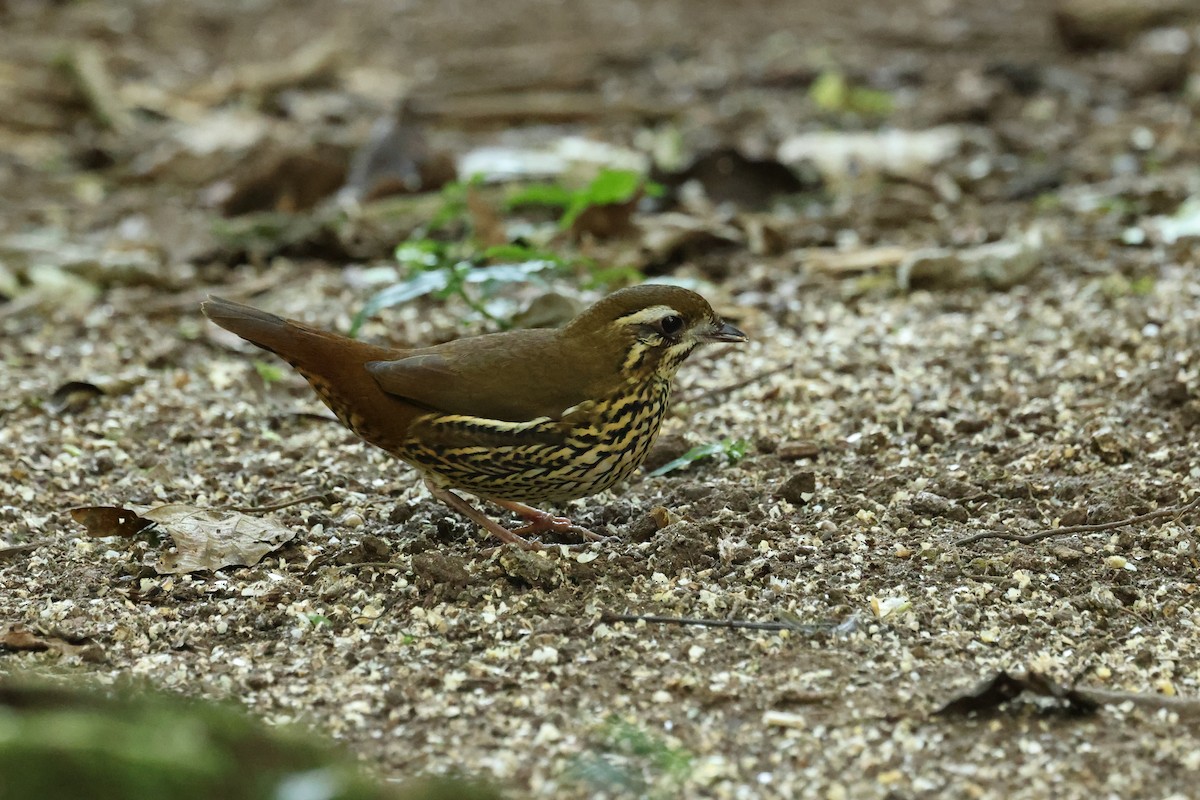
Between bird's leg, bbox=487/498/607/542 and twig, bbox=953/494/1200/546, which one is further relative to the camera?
bird's leg, bbox=487/498/607/542

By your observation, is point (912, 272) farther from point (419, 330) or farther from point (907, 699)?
point (907, 699)

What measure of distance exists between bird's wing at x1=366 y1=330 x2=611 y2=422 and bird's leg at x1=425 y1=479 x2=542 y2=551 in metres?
0.37

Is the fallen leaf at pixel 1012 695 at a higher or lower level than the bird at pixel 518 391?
lower

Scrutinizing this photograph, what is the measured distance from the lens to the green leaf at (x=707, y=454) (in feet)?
15.6

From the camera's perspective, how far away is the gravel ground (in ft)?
10.8

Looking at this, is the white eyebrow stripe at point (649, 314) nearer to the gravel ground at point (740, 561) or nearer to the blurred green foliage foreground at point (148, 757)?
the gravel ground at point (740, 561)

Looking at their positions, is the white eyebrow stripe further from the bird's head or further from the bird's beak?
the bird's beak

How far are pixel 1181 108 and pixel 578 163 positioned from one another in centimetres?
393

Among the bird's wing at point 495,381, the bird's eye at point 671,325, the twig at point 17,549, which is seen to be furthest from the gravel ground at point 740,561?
the bird's eye at point 671,325

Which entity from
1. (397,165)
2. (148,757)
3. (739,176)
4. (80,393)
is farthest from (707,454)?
(397,165)

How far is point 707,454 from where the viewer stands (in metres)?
4.80

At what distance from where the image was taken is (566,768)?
316 cm

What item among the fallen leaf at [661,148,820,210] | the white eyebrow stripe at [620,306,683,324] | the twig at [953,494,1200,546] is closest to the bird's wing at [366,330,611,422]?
the white eyebrow stripe at [620,306,683,324]

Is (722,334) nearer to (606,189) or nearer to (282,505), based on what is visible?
(282,505)
